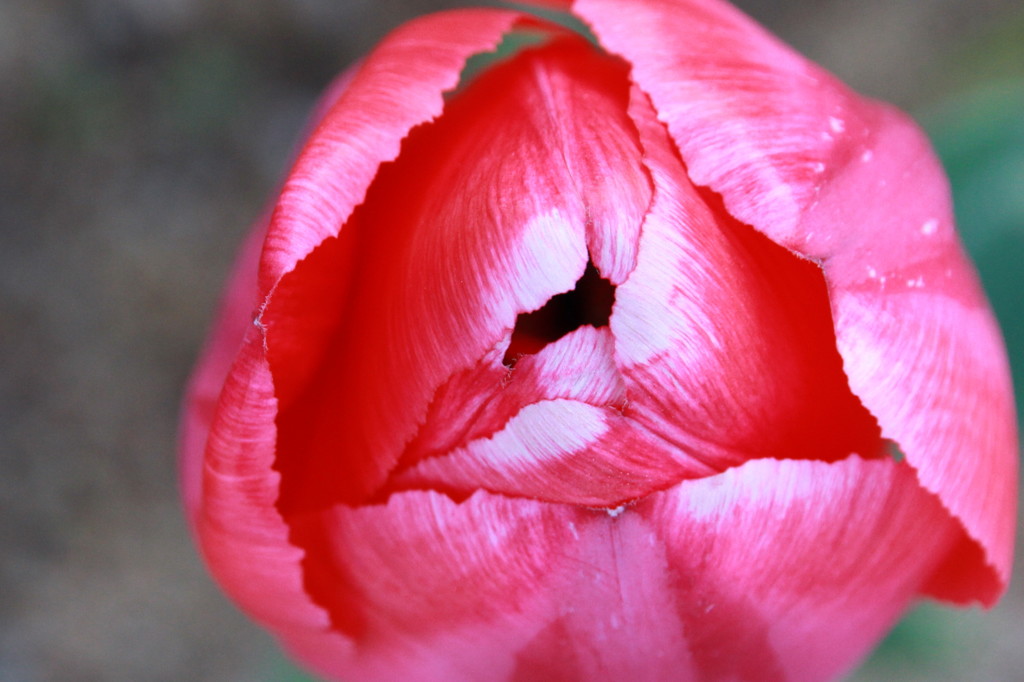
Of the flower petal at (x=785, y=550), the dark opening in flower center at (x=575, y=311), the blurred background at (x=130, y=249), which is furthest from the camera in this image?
the blurred background at (x=130, y=249)

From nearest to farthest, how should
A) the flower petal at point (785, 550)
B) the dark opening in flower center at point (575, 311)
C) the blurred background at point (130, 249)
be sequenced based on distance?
the flower petal at point (785, 550), the dark opening in flower center at point (575, 311), the blurred background at point (130, 249)

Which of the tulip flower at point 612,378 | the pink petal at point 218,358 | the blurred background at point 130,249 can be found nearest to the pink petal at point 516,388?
the tulip flower at point 612,378

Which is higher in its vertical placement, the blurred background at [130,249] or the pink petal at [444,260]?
the pink petal at [444,260]

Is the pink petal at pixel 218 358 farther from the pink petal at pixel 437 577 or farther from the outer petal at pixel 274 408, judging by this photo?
the pink petal at pixel 437 577

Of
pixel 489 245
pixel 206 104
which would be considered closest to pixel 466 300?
pixel 489 245

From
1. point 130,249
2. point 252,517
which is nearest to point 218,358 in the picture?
point 252,517

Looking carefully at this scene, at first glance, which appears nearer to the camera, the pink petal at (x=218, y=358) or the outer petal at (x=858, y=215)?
the outer petal at (x=858, y=215)

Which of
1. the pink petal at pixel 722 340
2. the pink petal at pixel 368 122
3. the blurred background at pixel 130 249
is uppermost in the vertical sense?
the pink petal at pixel 368 122

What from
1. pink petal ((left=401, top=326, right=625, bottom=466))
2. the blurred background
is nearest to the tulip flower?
pink petal ((left=401, top=326, right=625, bottom=466))
